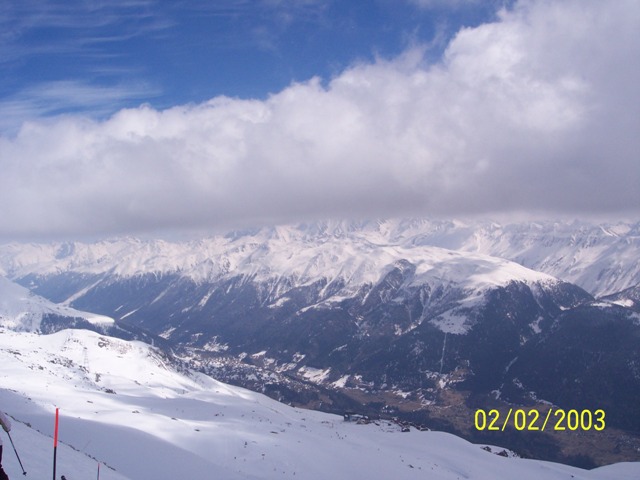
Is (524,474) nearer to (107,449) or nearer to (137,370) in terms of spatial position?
(107,449)

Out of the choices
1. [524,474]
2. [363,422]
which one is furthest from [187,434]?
[363,422]

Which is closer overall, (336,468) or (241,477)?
(241,477)

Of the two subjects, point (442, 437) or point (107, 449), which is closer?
point (107, 449)

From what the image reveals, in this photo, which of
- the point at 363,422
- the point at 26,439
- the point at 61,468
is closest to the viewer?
the point at 61,468

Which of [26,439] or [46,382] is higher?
[26,439]

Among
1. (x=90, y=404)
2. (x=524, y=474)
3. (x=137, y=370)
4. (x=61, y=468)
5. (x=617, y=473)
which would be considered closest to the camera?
(x=61, y=468)

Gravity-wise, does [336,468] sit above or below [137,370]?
above

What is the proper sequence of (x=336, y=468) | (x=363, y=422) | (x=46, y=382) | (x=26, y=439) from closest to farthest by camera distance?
(x=26, y=439)
(x=336, y=468)
(x=46, y=382)
(x=363, y=422)

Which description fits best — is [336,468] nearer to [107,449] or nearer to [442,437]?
[107,449]

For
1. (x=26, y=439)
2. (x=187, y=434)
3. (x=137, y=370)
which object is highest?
(x=26, y=439)

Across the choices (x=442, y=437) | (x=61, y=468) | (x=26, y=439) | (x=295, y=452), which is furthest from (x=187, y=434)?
(x=442, y=437)
